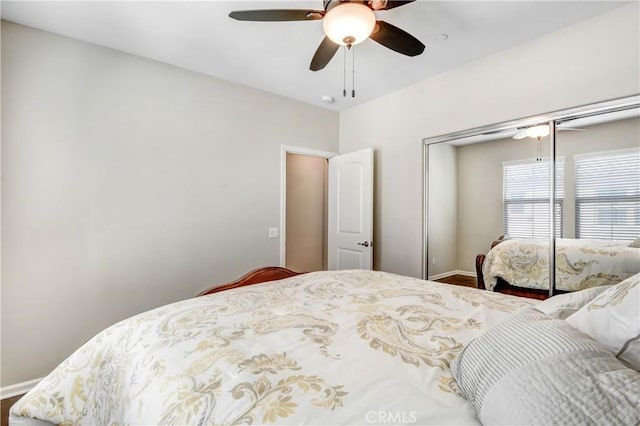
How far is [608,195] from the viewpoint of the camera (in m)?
2.03

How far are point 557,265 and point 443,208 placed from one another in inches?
40.1

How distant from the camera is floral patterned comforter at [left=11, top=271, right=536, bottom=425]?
2.29ft

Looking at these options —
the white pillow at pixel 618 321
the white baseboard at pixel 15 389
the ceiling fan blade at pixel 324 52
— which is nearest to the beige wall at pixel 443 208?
the ceiling fan blade at pixel 324 52

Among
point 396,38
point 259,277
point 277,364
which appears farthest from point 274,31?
point 277,364

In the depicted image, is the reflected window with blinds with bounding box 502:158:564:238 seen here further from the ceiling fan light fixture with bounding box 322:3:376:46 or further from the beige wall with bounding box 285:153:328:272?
the beige wall with bounding box 285:153:328:272

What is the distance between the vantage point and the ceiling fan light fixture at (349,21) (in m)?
1.51

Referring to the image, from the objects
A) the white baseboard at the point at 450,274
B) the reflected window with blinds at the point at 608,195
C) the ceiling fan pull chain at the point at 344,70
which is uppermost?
the ceiling fan pull chain at the point at 344,70

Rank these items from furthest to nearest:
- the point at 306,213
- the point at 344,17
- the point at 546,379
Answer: the point at 306,213 → the point at 344,17 → the point at 546,379

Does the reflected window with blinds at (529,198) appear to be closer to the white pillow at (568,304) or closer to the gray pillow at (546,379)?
the white pillow at (568,304)

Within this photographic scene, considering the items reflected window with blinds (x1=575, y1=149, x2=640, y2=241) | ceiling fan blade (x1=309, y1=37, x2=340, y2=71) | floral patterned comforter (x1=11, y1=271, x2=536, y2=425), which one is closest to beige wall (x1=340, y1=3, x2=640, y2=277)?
reflected window with blinds (x1=575, y1=149, x2=640, y2=241)

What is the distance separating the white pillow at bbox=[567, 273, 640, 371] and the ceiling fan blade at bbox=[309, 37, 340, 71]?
5.86 ft

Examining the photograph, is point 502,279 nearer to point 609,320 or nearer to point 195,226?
point 609,320

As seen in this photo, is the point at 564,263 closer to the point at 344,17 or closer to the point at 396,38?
the point at 396,38

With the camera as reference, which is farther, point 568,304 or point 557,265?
point 557,265
